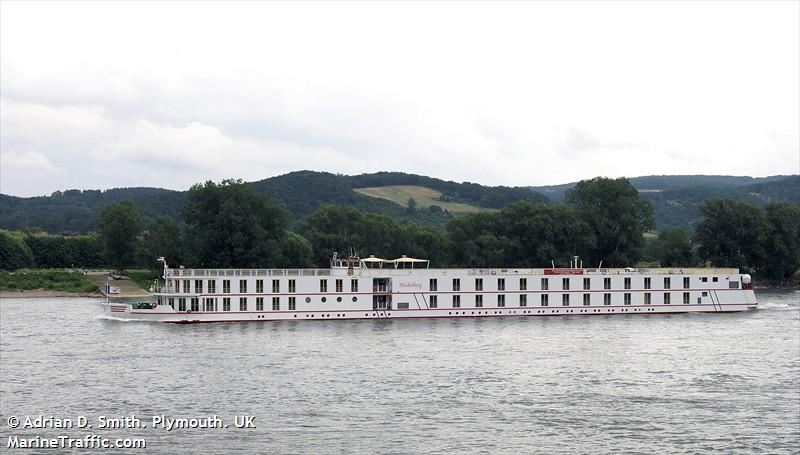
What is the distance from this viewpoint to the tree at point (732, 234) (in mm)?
132375

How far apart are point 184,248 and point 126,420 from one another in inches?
2959

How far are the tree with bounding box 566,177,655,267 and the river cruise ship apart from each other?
3449cm

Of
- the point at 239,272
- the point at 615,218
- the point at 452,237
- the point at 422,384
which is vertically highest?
the point at 615,218

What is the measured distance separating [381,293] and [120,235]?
67410mm

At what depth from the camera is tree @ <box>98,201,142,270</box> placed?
131 m

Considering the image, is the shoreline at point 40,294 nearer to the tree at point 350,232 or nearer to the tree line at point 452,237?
the tree line at point 452,237

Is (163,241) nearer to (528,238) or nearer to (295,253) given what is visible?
(295,253)

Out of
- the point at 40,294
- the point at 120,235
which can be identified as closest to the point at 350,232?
the point at 120,235

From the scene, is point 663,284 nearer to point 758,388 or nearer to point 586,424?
point 758,388

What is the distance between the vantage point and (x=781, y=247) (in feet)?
429

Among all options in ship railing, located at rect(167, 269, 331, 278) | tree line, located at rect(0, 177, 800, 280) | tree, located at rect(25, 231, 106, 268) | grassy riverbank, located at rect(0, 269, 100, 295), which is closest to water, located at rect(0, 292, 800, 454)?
ship railing, located at rect(167, 269, 331, 278)

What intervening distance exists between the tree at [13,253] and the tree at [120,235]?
13.6 metres

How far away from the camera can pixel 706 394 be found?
1761 inches

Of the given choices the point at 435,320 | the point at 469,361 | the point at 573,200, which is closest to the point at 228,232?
the point at 435,320
